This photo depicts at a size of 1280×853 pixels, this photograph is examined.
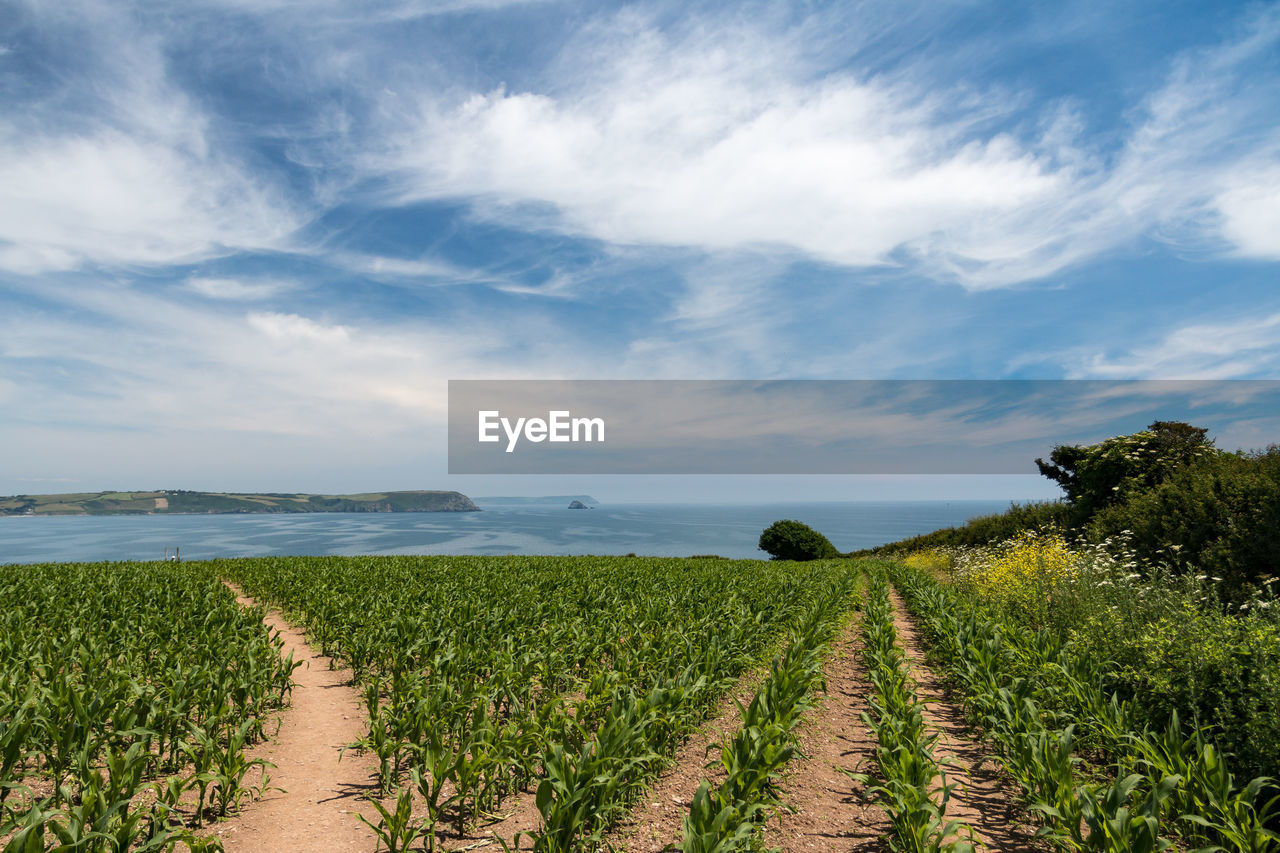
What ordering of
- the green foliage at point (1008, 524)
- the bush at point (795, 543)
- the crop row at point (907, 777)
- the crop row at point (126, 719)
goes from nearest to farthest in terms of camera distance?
the crop row at point (907, 777)
the crop row at point (126, 719)
the green foliage at point (1008, 524)
the bush at point (795, 543)

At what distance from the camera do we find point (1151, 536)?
49.4ft

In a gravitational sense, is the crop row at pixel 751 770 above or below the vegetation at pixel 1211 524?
below

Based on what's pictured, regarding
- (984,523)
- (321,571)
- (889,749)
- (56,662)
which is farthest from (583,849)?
(984,523)

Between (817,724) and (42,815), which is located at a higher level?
(42,815)

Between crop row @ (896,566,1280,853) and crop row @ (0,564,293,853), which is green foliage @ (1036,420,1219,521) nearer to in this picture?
crop row @ (896,566,1280,853)

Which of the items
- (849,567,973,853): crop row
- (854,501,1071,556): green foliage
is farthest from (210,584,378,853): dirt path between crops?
(854,501,1071,556): green foliage

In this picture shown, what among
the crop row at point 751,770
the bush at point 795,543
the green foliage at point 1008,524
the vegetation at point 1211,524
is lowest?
the bush at point 795,543

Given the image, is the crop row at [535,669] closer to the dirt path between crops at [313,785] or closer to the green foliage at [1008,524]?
the dirt path between crops at [313,785]

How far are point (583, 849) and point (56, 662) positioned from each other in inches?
352

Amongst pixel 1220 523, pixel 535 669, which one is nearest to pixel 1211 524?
pixel 1220 523

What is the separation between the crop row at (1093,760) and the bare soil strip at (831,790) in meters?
1.41

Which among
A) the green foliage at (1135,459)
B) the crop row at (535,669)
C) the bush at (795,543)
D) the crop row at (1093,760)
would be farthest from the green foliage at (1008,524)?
the crop row at (1093,760)

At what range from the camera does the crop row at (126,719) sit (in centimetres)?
455

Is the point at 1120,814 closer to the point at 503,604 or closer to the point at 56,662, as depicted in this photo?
the point at 503,604
